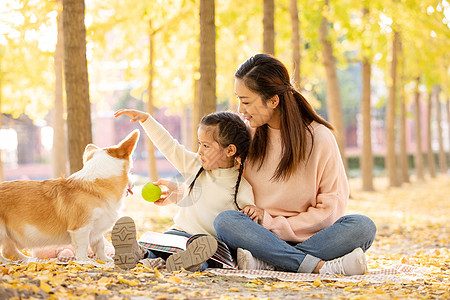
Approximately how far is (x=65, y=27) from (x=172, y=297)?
11.8 ft

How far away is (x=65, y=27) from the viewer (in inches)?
226

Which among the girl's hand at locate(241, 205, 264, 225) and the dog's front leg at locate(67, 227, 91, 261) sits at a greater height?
the girl's hand at locate(241, 205, 264, 225)

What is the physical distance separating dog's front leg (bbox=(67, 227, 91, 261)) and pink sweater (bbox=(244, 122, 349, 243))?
1383 mm

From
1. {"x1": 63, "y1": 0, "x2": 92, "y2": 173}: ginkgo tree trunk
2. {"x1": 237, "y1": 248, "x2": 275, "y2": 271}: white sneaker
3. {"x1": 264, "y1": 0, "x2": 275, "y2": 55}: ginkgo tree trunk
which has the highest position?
{"x1": 264, "y1": 0, "x2": 275, "y2": 55}: ginkgo tree trunk

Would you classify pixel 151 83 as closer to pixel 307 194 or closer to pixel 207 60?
pixel 207 60

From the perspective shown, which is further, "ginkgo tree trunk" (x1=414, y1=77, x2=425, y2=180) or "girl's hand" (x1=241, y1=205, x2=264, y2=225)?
"ginkgo tree trunk" (x1=414, y1=77, x2=425, y2=180)

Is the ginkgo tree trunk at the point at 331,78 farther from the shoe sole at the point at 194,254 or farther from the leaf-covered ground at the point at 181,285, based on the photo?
the shoe sole at the point at 194,254

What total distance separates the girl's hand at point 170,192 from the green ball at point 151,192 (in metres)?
0.04

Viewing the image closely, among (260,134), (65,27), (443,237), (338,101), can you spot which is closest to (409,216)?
(443,237)

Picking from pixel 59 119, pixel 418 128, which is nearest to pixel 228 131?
pixel 59 119

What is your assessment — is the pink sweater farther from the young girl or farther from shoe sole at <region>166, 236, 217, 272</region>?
shoe sole at <region>166, 236, 217, 272</region>

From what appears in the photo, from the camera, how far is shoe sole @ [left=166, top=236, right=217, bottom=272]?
385 cm

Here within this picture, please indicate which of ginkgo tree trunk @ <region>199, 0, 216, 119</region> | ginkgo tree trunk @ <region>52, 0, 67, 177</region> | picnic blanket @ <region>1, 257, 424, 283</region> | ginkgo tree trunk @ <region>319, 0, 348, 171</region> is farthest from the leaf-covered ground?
ginkgo tree trunk @ <region>319, 0, 348, 171</region>

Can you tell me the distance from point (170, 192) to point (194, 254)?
80 centimetres
